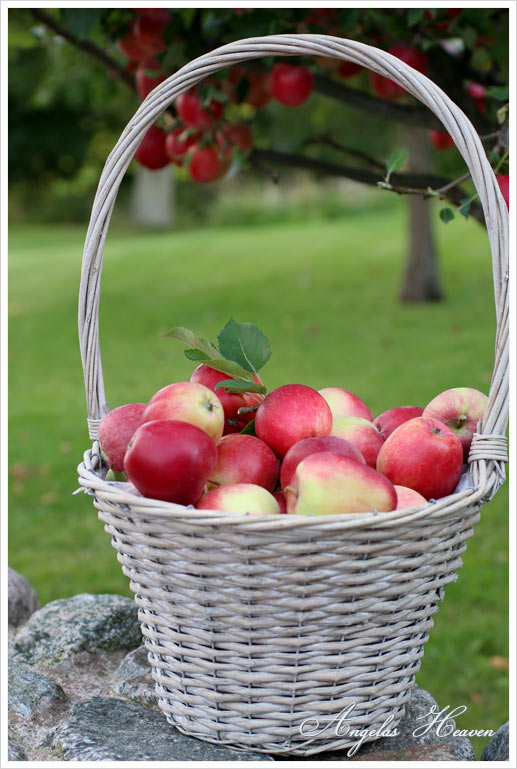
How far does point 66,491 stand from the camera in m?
3.98

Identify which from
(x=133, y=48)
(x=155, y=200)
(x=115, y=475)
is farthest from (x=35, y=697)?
(x=155, y=200)

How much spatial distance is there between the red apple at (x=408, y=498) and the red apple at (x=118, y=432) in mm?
459

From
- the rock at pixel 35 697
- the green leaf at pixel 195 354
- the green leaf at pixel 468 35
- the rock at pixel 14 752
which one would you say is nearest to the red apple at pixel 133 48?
the green leaf at pixel 468 35

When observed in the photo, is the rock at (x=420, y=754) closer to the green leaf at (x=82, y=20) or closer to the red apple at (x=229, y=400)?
the red apple at (x=229, y=400)

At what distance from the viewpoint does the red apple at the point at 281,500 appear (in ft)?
4.19

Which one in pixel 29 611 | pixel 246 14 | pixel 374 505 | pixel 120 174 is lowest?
pixel 29 611

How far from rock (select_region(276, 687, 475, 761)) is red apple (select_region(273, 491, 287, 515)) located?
1.36ft

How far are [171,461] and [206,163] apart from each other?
1.38 m

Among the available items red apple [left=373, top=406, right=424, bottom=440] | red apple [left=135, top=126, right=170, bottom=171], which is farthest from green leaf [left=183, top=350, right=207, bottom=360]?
red apple [left=135, top=126, right=170, bottom=171]

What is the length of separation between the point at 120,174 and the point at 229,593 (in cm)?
77

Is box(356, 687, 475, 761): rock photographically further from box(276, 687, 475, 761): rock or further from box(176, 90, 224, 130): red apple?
box(176, 90, 224, 130): red apple

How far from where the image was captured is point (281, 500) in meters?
1.30

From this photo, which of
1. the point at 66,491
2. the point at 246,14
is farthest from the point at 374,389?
the point at 246,14

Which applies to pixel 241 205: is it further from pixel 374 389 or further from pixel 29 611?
pixel 29 611
